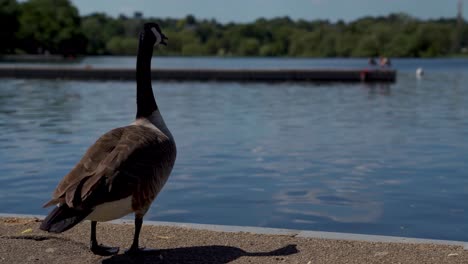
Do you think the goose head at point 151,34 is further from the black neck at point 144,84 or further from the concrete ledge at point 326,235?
the concrete ledge at point 326,235

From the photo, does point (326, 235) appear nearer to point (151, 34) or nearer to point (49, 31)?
point (151, 34)

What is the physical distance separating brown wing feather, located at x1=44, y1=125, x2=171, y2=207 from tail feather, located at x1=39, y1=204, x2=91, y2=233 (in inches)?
3.3

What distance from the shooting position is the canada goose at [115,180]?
6.00 metres

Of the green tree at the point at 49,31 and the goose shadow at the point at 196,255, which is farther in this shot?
the green tree at the point at 49,31

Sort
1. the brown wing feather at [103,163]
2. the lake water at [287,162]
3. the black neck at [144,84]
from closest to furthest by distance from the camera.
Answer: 1. the brown wing feather at [103,163]
2. the black neck at [144,84]
3. the lake water at [287,162]

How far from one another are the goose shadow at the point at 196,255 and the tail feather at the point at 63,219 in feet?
2.81

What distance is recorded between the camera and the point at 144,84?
762 centimetres

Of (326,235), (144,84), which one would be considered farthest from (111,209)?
(326,235)

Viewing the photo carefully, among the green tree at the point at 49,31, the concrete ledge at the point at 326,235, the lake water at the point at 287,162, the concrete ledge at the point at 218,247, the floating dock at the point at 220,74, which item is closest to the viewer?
the concrete ledge at the point at 218,247

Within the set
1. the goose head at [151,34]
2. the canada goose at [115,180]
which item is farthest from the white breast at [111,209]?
the goose head at [151,34]

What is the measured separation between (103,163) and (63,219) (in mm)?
675

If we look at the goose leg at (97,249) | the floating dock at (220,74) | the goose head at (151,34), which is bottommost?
the floating dock at (220,74)

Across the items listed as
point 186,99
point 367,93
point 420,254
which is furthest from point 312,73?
point 420,254

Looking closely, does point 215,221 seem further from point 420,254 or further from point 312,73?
point 312,73
